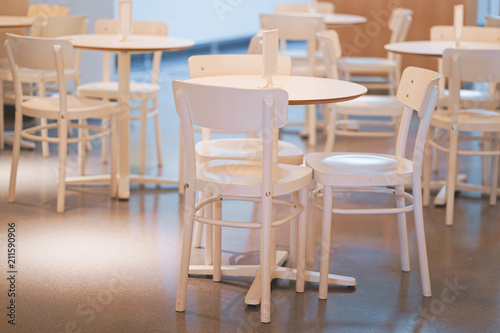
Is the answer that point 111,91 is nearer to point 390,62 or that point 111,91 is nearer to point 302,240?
point 302,240

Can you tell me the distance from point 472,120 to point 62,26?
2775 mm

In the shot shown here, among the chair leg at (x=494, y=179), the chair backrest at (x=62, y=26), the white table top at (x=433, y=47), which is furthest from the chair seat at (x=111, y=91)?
the chair leg at (x=494, y=179)

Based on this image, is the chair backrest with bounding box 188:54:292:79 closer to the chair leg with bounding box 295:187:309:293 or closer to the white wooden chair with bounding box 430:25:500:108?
the chair leg with bounding box 295:187:309:293

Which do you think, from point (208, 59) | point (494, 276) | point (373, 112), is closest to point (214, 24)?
point (373, 112)

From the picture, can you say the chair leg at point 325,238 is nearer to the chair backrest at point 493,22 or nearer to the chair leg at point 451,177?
the chair leg at point 451,177

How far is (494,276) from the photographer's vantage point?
3332 mm

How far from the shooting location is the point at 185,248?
287 centimetres

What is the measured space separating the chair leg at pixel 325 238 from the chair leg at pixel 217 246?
436 mm

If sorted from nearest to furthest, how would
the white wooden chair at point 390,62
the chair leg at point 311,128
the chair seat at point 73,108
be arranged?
the chair seat at point 73,108
the chair leg at point 311,128
the white wooden chair at point 390,62

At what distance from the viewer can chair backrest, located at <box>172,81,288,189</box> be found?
8.60 ft

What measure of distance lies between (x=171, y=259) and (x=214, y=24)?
7533 mm

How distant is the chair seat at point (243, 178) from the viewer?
277cm

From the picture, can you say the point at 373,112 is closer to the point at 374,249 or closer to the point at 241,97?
the point at 374,249

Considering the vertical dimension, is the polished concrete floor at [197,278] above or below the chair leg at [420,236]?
below
